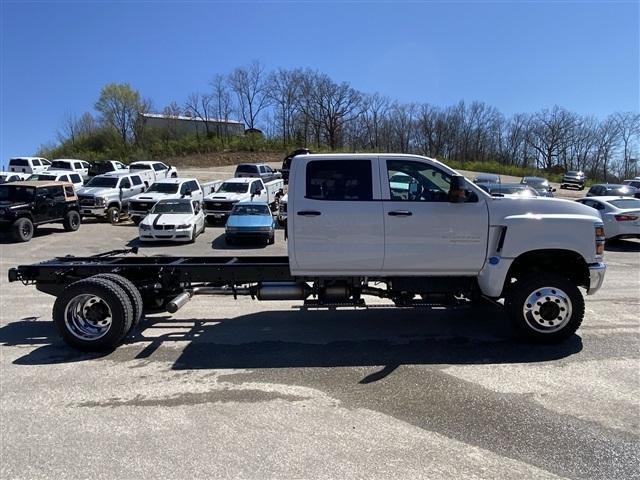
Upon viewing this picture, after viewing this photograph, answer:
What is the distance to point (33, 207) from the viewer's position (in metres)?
16.3

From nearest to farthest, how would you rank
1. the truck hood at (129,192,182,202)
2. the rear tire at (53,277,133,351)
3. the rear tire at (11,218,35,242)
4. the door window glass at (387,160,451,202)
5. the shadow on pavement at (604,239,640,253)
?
1. the rear tire at (53,277,133,351)
2. the door window glass at (387,160,451,202)
3. the shadow on pavement at (604,239,640,253)
4. the rear tire at (11,218,35,242)
5. the truck hood at (129,192,182,202)

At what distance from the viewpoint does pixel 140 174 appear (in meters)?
25.5

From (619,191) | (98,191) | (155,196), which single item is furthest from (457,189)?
(619,191)

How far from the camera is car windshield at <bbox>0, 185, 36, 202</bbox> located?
16302mm

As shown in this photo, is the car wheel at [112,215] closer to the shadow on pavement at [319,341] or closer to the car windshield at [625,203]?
the shadow on pavement at [319,341]

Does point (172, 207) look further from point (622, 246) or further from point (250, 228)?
point (622, 246)

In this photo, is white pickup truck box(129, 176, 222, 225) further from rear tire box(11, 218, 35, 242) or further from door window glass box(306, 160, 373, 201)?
door window glass box(306, 160, 373, 201)

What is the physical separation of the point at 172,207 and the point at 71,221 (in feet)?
14.7

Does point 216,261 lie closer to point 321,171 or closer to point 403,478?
point 321,171

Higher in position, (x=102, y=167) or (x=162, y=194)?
(x=102, y=167)

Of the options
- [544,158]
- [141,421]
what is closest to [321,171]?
[141,421]

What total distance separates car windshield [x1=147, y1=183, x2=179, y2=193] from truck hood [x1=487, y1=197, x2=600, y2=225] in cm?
1759

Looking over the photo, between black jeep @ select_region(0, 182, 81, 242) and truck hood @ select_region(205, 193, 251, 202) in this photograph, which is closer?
black jeep @ select_region(0, 182, 81, 242)

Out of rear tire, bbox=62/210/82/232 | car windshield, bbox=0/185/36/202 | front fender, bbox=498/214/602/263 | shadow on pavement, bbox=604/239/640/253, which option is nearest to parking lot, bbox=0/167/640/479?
front fender, bbox=498/214/602/263
